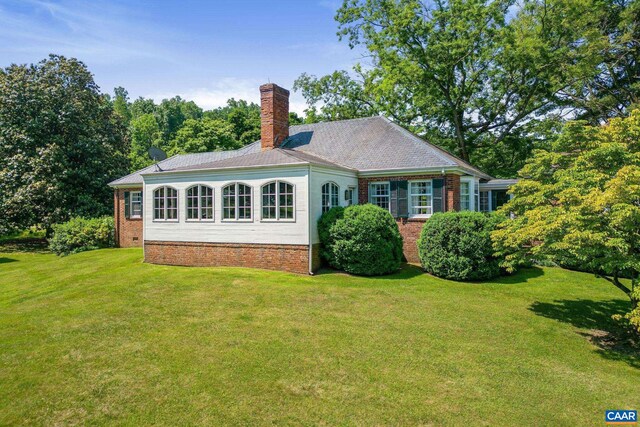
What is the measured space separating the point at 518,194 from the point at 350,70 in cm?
2385

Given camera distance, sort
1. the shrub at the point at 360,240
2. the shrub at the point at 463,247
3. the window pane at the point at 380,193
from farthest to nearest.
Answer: the window pane at the point at 380,193 < the shrub at the point at 360,240 < the shrub at the point at 463,247

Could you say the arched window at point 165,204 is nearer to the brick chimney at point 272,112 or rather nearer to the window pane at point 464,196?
the brick chimney at point 272,112

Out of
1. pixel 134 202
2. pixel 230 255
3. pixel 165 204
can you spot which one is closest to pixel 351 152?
pixel 230 255

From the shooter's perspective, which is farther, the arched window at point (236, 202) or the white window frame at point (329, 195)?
the arched window at point (236, 202)

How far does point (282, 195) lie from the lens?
1328cm

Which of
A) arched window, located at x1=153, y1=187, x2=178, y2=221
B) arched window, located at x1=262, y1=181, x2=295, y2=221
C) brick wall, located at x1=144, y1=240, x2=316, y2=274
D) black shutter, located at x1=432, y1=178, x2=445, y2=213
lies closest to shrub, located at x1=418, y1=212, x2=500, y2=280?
black shutter, located at x1=432, y1=178, x2=445, y2=213

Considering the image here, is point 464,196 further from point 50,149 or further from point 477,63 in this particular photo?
point 50,149

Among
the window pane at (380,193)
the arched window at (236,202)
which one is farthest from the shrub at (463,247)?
the arched window at (236,202)

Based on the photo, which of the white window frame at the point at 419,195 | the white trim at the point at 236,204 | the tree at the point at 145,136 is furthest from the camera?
the tree at the point at 145,136

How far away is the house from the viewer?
13172 mm

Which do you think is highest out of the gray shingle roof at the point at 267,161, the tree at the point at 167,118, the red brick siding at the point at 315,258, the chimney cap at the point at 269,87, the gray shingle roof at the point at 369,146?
the tree at the point at 167,118

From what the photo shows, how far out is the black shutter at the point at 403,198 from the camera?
15039mm

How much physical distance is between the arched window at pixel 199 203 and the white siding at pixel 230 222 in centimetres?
18

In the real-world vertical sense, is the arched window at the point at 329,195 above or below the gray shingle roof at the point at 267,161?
below
